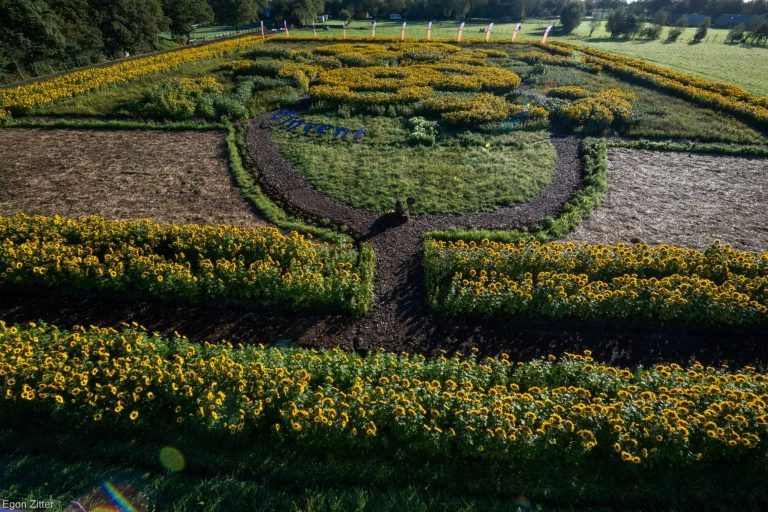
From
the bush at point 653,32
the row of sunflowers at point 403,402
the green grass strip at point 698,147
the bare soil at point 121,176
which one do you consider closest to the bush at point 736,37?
the bush at point 653,32

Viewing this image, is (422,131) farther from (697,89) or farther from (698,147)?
(697,89)

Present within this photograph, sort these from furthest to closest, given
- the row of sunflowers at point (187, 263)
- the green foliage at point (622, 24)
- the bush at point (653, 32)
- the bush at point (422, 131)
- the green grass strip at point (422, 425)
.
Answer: the green foliage at point (622, 24) < the bush at point (653, 32) < the bush at point (422, 131) < the row of sunflowers at point (187, 263) < the green grass strip at point (422, 425)

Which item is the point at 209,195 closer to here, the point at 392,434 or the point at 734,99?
the point at 392,434

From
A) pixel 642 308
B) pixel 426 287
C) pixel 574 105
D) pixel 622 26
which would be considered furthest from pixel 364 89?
pixel 622 26

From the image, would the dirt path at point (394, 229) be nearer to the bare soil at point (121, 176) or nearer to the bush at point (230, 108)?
the bare soil at point (121, 176)

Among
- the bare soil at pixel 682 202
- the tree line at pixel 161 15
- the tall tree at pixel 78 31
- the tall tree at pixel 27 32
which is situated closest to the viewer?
the bare soil at pixel 682 202

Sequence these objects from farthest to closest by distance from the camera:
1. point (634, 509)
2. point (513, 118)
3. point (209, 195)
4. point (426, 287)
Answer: point (513, 118), point (209, 195), point (426, 287), point (634, 509)
